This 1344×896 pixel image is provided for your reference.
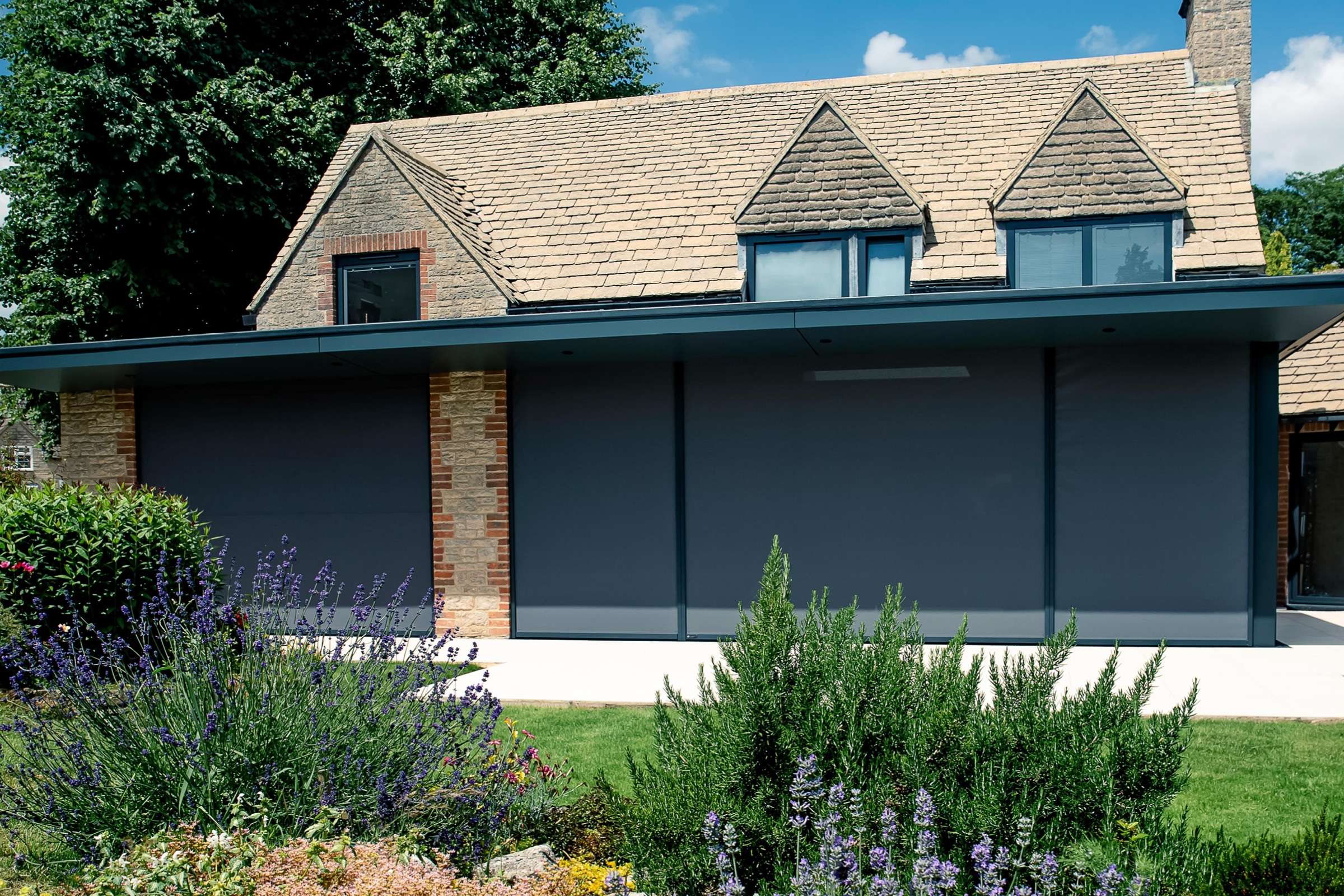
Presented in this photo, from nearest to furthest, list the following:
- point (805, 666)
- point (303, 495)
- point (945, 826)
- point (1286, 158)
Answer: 1. point (945, 826)
2. point (805, 666)
3. point (303, 495)
4. point (1286, 158)

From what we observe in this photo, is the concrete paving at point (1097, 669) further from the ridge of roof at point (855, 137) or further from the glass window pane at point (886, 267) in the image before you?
the ridge of roof at point (855, 137)

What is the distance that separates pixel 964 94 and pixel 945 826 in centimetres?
1296

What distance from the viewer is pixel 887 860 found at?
2900 millimetres

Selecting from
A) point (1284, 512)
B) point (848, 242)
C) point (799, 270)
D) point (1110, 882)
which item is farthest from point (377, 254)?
point (1284, 512)

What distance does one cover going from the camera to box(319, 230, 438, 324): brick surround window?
12203mm

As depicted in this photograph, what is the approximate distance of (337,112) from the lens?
21.7 m

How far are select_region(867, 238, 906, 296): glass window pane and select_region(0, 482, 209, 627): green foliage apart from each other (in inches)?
327

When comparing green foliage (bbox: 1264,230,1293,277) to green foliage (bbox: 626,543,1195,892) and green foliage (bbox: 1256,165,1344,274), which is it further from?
green foliage (bbox: 626,543,1195,892)

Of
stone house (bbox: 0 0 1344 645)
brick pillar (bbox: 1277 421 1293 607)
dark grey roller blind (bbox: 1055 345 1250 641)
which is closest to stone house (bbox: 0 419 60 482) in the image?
stone house (bbox: 0 0 1344 645)

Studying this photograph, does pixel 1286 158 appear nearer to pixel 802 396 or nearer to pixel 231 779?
pixel 802 396

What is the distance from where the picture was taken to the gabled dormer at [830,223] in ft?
37.2

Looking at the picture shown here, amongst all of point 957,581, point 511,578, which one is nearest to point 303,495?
point 511,578

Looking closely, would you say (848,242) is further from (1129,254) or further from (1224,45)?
(1224,45)

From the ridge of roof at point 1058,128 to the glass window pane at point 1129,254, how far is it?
626 millimetres
